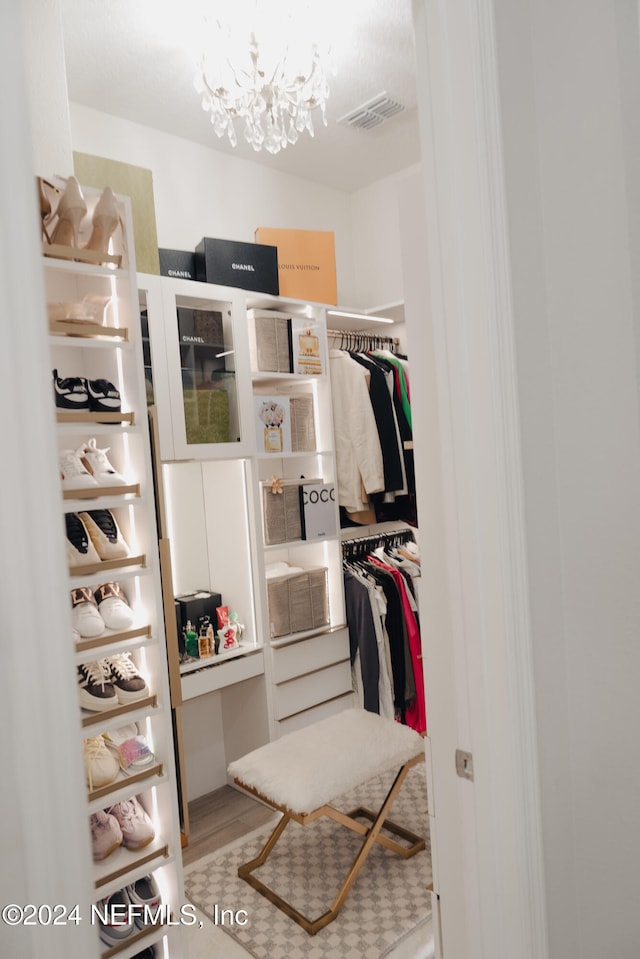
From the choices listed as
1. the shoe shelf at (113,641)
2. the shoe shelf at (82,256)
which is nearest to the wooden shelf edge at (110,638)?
the shoe shelf at (113,641)

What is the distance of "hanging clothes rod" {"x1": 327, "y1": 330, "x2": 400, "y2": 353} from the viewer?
380 cm

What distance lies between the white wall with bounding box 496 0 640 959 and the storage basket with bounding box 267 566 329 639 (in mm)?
2125

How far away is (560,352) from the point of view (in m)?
1.15

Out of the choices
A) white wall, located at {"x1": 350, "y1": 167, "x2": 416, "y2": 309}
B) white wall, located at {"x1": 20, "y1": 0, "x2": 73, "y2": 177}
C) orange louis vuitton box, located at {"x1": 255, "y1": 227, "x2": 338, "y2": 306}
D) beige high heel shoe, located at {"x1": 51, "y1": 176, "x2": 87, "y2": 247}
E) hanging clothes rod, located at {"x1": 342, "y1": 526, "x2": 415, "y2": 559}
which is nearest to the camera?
beige high heel shoe, located at {"x1": 51, "y1": 176, "x2": 87, "y2": 247}

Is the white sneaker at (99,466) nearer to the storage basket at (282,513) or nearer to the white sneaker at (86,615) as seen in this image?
the white sneaker at (86,615)

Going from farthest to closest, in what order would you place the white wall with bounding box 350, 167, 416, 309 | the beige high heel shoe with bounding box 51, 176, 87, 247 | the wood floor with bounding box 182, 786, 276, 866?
the white wall with bounding box 350, 167, 416, 309, the wood floor with bounding box 182, 786, 276, 866, the beige high heel shoe with bounding box 51, 176, 87, 247

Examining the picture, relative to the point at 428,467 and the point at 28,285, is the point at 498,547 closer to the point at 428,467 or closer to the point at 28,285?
the point at 428,467

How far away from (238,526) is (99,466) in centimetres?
134

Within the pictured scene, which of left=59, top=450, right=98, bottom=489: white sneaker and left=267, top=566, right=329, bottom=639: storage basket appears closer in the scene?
left=59, top=450, right=98, bottom=489: white sneaker

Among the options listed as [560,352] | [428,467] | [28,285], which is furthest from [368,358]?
[28,285]

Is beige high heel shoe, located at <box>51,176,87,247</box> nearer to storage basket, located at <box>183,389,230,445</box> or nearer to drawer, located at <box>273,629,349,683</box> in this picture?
storage basket, located at <box>183,389,230,445</box>

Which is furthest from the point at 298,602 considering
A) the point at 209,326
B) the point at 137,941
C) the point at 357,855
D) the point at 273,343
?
the point at 137,941

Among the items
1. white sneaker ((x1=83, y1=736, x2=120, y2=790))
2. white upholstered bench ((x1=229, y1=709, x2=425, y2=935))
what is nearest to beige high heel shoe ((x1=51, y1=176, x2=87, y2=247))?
white sneaker ((x1=83, y1=736, x2=120, y2=790))

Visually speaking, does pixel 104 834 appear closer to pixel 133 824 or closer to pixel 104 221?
pixel 133 824
